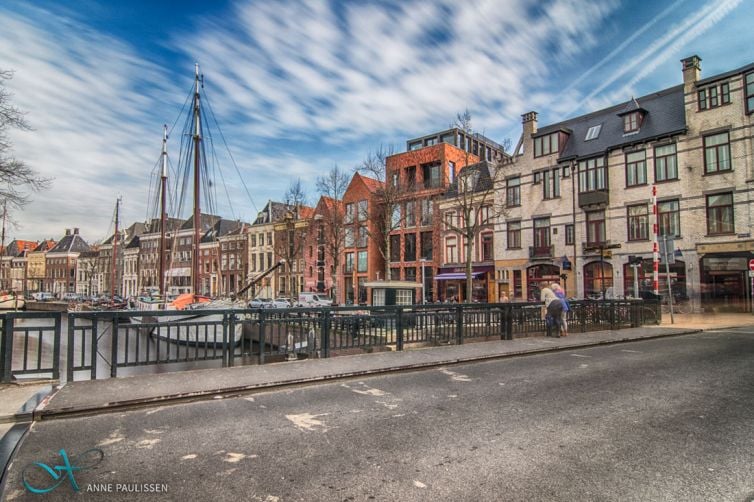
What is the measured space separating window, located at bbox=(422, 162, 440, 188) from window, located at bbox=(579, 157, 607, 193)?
15.3 metres

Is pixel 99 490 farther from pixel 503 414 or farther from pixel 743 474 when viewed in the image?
pixel 743 474

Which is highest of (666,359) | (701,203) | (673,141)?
(673,141)

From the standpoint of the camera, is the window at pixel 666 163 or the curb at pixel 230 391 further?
the window at pixel 666 163

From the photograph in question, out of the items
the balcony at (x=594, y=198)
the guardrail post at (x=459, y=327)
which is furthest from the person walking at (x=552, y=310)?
the balcony at (x=594, y=198)

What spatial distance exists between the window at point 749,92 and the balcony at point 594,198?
8.83 meters

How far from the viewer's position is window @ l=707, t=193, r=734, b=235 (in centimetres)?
→ 2595

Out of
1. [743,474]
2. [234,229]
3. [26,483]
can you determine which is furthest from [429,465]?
[234,229]

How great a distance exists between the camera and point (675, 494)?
3.61 metres

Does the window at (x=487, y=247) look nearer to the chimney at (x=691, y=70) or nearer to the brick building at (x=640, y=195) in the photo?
the brick building at (x=640, y=195)

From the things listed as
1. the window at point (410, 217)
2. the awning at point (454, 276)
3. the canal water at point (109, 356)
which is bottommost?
the canal water at point (109, 356)

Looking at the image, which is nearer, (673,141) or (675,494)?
(675,494)

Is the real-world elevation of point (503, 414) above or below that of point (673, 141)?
below

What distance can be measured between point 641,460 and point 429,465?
6.87ft

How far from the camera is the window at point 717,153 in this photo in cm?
2633
